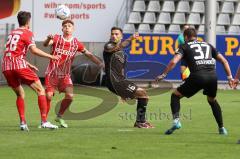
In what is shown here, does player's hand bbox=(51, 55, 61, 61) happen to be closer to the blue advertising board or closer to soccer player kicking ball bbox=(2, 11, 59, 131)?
soccer player kicking ball bbox=(2, 11, 59, 131)

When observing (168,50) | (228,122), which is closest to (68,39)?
(228,122)

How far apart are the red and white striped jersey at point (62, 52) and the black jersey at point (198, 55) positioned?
2360mm

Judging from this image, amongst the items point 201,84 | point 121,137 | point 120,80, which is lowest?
point 121,137

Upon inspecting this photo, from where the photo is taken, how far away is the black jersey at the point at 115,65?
47.5ft

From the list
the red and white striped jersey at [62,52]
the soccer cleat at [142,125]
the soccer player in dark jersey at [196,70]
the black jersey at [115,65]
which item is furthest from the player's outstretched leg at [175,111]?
the red and white striped jersey at [62,52]

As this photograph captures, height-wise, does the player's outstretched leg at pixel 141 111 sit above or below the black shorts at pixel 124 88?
below

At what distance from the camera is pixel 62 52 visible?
1466 centimetres

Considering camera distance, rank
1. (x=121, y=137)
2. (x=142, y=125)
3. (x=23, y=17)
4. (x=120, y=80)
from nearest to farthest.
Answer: (x=121, y=137) → (x=23, y=17) → (x=142, y=125) → (x=120, y=80)

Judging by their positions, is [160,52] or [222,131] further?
[160,52]

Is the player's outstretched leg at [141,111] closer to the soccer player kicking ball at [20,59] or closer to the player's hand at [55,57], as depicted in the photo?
the player's hand at [55,57]

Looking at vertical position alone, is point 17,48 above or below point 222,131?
above

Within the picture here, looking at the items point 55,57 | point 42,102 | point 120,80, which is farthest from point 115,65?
point 42,102

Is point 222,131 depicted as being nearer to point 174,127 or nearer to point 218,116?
point 218,116

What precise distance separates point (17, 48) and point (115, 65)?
1910mm
